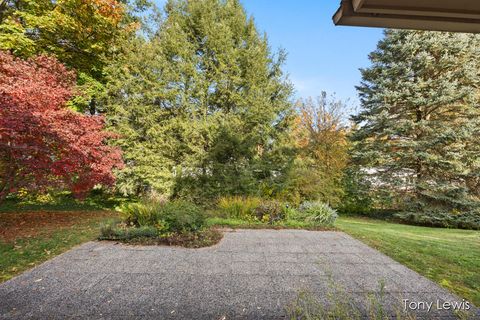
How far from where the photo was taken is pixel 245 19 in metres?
10.2

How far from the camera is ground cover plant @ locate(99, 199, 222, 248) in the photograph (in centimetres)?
470

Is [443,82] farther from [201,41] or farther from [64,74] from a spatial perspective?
[64,74]

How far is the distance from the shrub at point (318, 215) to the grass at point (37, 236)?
5.29m

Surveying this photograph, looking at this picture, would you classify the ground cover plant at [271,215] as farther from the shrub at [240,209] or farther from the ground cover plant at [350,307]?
the ground cover plant at [350,307]

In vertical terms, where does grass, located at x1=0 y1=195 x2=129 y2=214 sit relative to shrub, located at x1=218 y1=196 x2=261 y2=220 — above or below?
below

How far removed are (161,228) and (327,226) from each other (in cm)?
417

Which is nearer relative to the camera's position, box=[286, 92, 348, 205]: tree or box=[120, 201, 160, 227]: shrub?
box=[120, 201, 160, 227]: shrub

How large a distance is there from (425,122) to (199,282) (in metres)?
11.7

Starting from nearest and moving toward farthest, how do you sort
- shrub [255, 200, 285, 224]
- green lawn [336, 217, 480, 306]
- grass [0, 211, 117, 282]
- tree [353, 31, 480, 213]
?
1. green lawn [336, 217, 480, 306]
2. grass [0, 211, 117, 282]
3. shrub [255, 200, 285, 224]
4. tree [353, 31, 480, 213]

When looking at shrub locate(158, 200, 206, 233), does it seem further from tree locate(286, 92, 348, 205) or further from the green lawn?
tree locate(286, 92, 348, 205)

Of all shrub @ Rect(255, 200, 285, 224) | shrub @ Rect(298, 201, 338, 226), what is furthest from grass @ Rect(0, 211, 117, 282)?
shrub @ Rect(298, 201, 338, 226)

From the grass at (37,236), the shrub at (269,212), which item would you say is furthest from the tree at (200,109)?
the grass at (37,236)

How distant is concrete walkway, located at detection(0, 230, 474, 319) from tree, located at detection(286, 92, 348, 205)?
16.7 ft

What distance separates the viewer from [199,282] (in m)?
3.06
